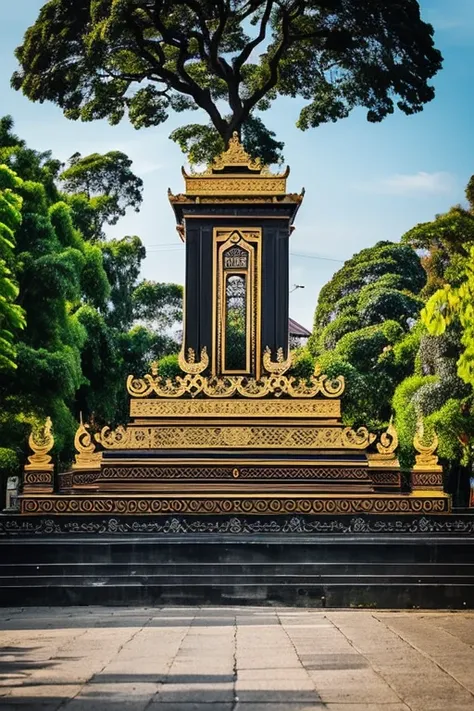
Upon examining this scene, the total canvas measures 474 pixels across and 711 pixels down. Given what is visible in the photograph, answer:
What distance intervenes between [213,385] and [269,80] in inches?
447

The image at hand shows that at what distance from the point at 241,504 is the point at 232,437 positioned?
1417 millimetres

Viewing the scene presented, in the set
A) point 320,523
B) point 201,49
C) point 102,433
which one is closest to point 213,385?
point 102,433

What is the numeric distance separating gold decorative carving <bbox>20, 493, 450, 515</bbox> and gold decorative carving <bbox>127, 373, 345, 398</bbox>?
1943 mm

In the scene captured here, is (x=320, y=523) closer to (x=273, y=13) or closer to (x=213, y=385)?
(x=213, y=385)

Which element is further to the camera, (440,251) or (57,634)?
(440,251)

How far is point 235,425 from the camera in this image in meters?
16.2

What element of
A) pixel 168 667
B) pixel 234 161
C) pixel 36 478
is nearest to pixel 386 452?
pixel 36 478

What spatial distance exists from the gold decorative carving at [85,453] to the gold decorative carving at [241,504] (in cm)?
102

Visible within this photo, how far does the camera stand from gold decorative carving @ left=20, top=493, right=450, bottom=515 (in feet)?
48.8

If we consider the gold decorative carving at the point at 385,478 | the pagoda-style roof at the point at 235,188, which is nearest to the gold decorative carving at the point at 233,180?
the pagoda-style roof at the point at 235,188

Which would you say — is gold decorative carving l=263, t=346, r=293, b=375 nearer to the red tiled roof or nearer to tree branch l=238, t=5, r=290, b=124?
tree branch l=238, t=5, r=290, b=124

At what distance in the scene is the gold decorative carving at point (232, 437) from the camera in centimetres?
1593

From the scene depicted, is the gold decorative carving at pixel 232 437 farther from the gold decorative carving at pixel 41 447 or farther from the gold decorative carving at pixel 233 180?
the gold decorative carving at pixel 233 180

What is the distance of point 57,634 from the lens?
1066cm
